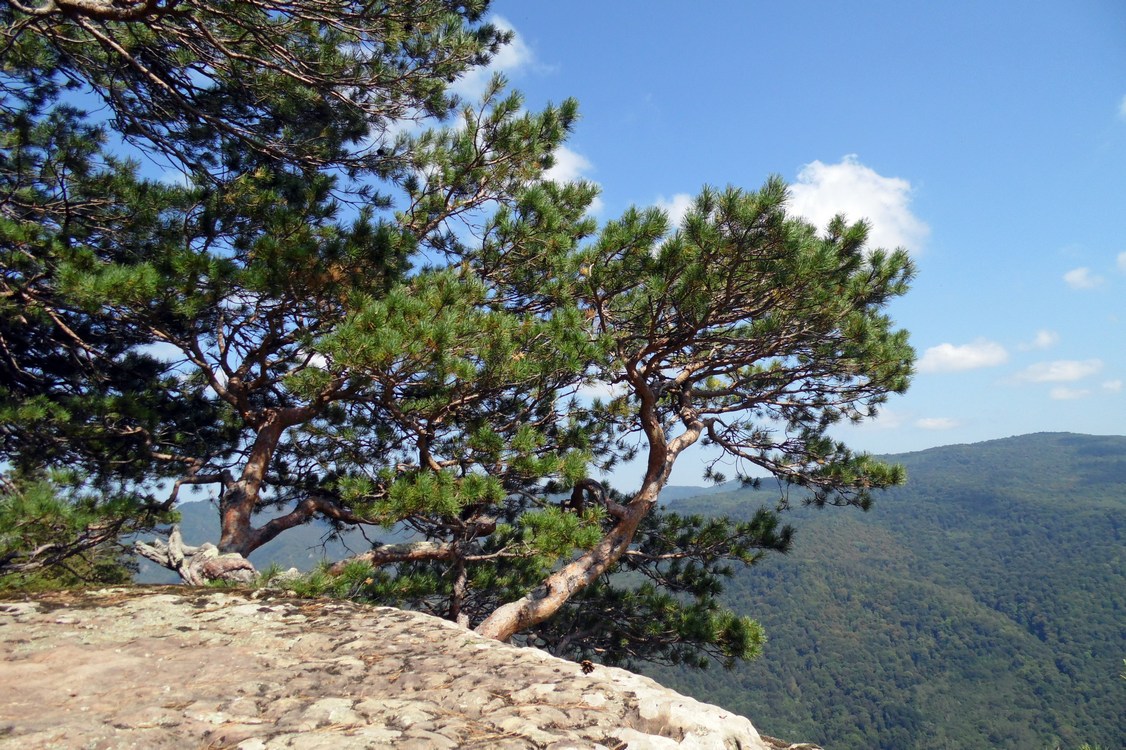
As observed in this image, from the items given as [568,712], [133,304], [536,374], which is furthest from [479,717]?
[133,304]

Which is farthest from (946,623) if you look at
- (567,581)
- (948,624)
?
(567,581)

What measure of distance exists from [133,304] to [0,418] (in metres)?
1.05

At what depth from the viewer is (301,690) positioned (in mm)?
1902

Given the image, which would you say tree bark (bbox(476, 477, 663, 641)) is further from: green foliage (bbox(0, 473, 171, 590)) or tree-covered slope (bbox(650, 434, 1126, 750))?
tree-covered slope (bbox(650, 434, 1126, 750))

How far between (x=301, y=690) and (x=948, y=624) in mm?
98781

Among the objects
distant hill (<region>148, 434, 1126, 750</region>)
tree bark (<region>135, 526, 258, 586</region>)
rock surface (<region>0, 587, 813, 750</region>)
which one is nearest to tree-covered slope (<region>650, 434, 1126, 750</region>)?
distant hill (<region>148, 434, 1126, 750</region>)

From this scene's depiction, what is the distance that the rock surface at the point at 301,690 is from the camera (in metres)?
1.58

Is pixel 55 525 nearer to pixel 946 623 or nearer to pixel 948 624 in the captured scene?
pixel 948 624

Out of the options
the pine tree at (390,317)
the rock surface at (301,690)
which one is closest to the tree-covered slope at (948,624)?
the pine tree at (390,317)

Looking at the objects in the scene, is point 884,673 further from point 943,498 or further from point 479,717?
point 479,717

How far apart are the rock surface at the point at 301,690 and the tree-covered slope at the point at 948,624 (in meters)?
51.8

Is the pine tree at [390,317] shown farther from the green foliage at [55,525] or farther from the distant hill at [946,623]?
the distant hill at [946,623]

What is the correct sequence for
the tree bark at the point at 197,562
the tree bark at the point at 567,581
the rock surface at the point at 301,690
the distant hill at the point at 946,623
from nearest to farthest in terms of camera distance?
1. the rock surface at the point at 301,690
2. the tree bark at the point at 197,562
3. the tree bark at the point at 567,581
4. the distant hill at the point at 946,623

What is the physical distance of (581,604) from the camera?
5906mm
